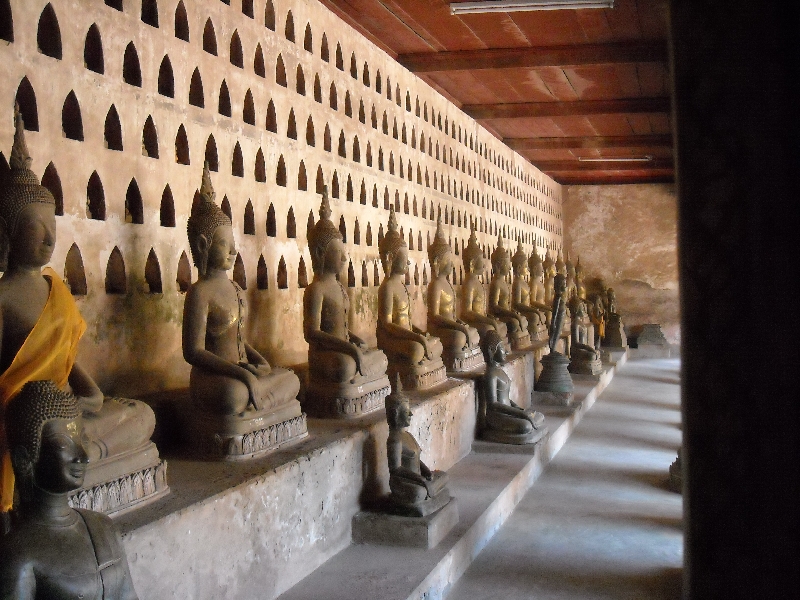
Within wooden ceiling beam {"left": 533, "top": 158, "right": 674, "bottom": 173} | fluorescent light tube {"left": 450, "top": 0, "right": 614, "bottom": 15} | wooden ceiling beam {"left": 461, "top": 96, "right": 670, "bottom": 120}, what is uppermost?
wooden ceiling beam {"left": 533, "top": 158, "right": 674, "bottom": 173}

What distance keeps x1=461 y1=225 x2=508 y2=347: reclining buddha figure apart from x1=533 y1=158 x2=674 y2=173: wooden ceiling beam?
6.86 metres

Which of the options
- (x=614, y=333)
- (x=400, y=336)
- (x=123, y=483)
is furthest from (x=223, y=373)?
(x=614, y=333)

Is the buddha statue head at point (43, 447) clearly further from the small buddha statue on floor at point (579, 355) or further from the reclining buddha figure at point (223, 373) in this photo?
the small buddha statue on floor at point (579, 355)

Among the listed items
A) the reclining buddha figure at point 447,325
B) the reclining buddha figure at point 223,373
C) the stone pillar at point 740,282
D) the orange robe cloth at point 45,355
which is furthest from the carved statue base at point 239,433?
the reclining buddha figure at point 447,325

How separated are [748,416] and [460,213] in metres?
9.41

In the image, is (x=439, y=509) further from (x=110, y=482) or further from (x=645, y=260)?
(x=645, y=260)

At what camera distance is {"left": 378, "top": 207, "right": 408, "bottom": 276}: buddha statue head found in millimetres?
6375

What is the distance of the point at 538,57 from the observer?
7.94m

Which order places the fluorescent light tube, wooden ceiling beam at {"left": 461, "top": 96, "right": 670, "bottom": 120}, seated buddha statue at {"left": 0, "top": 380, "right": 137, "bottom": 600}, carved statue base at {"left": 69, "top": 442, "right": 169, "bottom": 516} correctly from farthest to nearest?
wooden ceiling beam at {"left": 461, "top": 96, "right": 670, "bottom": 120}, the fluorescent light tube, carved statue base at {"left": 69, "top": 442, "right": 169, "bottom": 516}, seated buddha statue at {"left": 0, "top": 380, "right": 137, "bottom": 600}

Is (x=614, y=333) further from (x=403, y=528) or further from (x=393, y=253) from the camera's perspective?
(x=403, y=528)

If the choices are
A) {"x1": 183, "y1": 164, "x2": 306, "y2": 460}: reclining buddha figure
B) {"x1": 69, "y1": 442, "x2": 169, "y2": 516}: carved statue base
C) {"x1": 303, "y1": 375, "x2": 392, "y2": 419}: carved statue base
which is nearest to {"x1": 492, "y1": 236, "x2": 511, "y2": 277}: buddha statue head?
{"x1": 303, "y1": 375, "x2": 392, "y2": 419}: carved statue base

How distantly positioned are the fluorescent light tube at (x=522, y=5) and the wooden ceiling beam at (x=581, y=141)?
629cm

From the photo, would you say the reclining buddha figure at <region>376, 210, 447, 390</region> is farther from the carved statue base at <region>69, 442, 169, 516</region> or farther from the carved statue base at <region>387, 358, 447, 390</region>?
the carved statue base at <region>69, 442, 169, 516</region>

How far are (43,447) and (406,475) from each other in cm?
244
